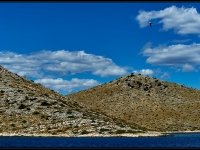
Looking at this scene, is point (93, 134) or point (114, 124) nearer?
point (93, 134)

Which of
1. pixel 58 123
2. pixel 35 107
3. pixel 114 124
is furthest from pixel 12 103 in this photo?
pixel 114 124

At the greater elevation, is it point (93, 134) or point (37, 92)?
point (37, 92)

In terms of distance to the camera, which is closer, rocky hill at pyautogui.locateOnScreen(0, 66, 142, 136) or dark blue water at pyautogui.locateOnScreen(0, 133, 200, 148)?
dark blue water at pyautogui.locateOnScreen(0, 133, 200, 148)

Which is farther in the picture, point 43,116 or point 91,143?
point 43,116

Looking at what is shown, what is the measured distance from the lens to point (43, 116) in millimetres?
173500

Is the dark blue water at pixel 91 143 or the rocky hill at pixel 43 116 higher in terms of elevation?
the rocky hill at pixel 43 116

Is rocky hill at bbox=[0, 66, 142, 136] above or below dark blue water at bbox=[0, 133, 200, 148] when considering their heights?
above

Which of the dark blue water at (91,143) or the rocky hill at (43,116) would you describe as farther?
the rocky hill at (43,116)

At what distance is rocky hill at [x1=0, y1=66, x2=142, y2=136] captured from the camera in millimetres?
162500

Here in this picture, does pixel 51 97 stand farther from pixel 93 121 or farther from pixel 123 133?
pixel 123 133

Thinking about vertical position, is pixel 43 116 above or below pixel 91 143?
above

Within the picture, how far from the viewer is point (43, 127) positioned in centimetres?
16412

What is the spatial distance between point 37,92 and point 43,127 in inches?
1270

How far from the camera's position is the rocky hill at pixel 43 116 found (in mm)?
162500
